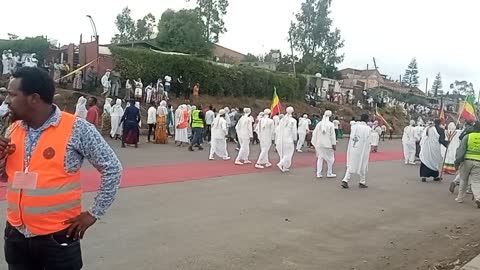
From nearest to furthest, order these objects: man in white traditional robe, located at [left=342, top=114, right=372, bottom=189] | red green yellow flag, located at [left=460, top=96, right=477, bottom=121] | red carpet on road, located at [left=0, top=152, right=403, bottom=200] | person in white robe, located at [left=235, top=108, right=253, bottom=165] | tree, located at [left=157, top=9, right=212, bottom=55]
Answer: red carpet on road, located at [left=0, top=152, right=403, bottom=200] → man in white traditional robe, located at [left=342, top=114, right=372, bottom=189] → red green yellow flag, located at [left=460, top=96, right=477, bottom=121] → person in white robe, located at [left=235, top=108, right=253, bottom=165] → tree, located at [left=157, top=9, right=212, bottom=55]

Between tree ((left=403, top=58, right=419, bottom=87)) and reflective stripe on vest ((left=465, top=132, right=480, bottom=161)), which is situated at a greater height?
tree ((left=403, top=58, right=419, bottom=87))

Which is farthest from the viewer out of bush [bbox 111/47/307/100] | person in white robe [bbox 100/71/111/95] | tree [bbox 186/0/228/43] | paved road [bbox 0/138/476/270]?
tree [bbox 186/0/228/43]

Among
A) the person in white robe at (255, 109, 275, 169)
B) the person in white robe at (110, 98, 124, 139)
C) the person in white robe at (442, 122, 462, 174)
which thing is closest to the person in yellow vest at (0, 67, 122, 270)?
the person in white robe at (255, 109, 275, 169)

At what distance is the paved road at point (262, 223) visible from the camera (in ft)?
20.6

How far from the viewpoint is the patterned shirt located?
2967 mm

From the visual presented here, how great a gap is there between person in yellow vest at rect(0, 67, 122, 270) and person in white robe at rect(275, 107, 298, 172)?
40.8ft

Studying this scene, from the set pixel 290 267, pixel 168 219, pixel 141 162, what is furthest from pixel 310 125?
pixel 290 267

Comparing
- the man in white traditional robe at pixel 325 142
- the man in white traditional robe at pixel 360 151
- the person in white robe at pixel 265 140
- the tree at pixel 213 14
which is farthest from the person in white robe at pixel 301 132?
the tree at pixel 213 14

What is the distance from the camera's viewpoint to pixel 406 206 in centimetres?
1066

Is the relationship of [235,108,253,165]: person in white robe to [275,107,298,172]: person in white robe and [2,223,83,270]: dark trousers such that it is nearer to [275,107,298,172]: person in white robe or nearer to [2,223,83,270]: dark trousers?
[275,107,298,172]: person in white robe

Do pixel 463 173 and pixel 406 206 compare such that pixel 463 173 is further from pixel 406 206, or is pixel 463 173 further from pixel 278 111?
pixel 278 111

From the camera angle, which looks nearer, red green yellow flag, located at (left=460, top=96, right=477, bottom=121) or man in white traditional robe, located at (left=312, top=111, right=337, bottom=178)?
man in white traditional robe, located at (left=312, top=111, right=337, bottom=178)

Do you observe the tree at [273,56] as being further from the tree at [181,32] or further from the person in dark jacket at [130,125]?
the person in dark jacket at [130,125]

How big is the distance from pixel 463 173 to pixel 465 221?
6.97ft
